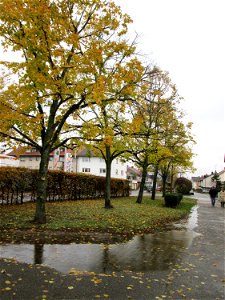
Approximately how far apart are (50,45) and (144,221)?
839 centimetres

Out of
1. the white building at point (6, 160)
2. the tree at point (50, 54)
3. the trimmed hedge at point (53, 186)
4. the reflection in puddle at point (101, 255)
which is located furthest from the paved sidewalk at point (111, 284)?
Answer: the white building at point (6, 160)

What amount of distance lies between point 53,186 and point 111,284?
16.2 meters

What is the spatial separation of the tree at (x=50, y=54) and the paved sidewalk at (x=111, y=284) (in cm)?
559

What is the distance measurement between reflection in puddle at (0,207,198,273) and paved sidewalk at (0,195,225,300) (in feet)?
1.44

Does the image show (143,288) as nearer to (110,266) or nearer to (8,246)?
(110,266)

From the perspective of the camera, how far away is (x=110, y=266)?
7.12 metres

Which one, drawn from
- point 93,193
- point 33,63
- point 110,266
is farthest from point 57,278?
point 93,193

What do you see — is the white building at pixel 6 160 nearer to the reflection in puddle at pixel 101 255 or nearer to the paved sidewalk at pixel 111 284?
the reflection in puddle at pixel 101 255

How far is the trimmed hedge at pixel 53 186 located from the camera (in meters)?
16.8

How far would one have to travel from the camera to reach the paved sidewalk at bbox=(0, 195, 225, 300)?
526cm

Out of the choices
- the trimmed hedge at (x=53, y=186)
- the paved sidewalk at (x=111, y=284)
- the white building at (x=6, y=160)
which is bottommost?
the paved sidewalk at (x=111, y=284)

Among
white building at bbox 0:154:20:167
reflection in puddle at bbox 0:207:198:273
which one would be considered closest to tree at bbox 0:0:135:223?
reflection in puddle at bbox 0:207:198:273

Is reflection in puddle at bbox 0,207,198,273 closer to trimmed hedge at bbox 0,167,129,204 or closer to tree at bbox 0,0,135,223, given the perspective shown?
tree at bbox 0,0,135,223

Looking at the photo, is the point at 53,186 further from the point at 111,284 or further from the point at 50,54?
the point at 111,284
